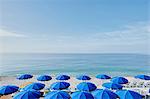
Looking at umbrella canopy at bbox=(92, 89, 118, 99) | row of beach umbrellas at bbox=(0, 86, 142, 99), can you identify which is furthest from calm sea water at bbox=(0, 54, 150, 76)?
umbrella canopy at bbox=(92, 89, 118, 99)

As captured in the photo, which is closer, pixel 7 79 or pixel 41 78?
pixel 41 78

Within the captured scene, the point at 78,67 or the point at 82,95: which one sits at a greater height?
the point at 82,95

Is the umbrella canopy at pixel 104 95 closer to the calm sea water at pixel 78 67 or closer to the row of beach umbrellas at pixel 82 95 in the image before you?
the row of beach umbrellas at pixel 82 95

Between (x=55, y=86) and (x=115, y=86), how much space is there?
11.6 ft

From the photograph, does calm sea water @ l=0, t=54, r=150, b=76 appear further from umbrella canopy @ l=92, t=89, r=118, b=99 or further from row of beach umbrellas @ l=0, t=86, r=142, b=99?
umbrella canopy @ l=92, t=89, r=118, b=99

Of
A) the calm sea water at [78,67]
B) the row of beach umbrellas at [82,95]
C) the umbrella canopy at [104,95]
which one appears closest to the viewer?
the row of beach umbrellas at [82,95]

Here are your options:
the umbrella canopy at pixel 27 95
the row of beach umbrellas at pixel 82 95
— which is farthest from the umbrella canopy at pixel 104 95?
the umbrella canopy at pixel 27 95

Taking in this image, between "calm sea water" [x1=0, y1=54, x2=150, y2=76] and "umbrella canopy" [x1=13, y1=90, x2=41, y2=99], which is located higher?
"umbrella canopy" [x1=13, y1=90, x2=41, y2=99]

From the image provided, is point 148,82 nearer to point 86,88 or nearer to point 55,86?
point 86,88

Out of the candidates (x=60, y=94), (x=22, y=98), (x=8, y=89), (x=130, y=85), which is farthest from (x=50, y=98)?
(x=130, y=85)

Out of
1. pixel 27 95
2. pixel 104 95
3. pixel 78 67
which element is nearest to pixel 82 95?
pixel 104 95

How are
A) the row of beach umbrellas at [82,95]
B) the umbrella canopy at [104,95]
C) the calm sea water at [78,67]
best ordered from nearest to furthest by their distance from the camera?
the row of beach umbrellas at [82,95] < the umbrella canopy at [104,95] < the calm sea water at [78,67]

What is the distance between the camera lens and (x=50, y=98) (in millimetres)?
10359

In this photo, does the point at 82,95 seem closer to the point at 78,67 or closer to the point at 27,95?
the point at 27,95
